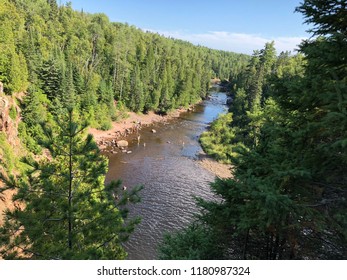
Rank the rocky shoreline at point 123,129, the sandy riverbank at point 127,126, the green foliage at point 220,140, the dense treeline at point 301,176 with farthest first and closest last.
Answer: the sandy riverbank at point 127,126 → the rocky shoreline at point 123,129 → the green foliage at point 220,140 → the dense treeline at point 301,176

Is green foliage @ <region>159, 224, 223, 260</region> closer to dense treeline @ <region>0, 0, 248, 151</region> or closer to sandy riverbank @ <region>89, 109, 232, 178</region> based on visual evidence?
sandy riverbank @ <region>89, 109, 232, 178</region>

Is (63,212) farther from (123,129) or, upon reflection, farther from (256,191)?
(123,129)

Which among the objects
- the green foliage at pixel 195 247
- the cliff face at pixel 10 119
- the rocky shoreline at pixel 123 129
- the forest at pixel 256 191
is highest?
the forest at pixel 256 191

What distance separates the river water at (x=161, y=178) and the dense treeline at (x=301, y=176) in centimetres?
846

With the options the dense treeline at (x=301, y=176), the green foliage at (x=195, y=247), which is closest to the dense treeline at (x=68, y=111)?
the green foliage at (x=195, y=247)

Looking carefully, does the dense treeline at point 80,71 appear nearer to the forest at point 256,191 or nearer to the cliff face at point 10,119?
the cliff face at point 10,119

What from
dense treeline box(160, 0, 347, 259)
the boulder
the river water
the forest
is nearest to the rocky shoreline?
the boulder

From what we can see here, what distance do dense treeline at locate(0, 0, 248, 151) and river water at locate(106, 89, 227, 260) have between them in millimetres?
9387

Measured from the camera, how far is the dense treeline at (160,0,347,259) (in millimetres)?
4992

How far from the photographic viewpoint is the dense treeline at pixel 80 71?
33531mm

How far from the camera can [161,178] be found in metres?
30.0

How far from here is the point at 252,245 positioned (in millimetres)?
7707

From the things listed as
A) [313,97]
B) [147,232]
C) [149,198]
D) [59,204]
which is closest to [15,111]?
[149,198]

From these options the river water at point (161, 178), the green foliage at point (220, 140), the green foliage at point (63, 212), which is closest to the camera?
the green foliage at point (63, 212)
